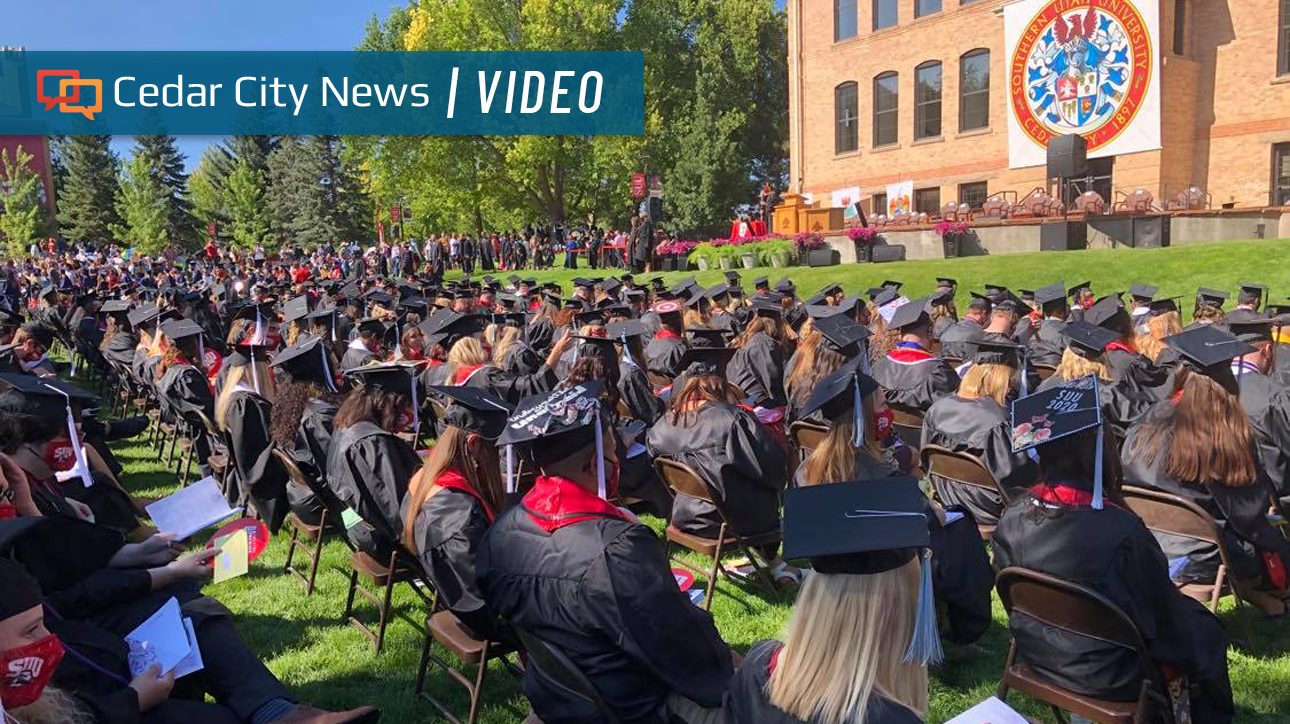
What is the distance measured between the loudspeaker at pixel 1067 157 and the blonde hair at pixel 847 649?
24354mm

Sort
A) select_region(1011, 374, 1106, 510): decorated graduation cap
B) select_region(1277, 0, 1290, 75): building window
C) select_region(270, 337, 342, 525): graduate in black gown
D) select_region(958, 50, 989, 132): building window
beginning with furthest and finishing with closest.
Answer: select_region(958, 50, 989, 132): building window → select_region(1277, 0, 1290, 75): building window → select_region(270, 337, 342, 525): graduate in black gown → select_region(1011, 374, 1106, 510): decorated graduation cap

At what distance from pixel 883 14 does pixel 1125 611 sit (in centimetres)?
3153

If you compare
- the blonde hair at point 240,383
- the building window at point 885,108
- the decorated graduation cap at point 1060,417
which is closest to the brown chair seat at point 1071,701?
the decorated graduation cap at point 1060,417

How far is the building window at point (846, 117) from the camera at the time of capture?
31531 mm

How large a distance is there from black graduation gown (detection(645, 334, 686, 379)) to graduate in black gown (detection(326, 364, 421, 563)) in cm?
417

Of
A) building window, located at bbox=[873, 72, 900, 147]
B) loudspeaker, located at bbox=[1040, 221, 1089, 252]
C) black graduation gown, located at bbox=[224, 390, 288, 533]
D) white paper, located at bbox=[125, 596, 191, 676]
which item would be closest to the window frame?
building window, located at bbox=[873, 72, 900, 147]

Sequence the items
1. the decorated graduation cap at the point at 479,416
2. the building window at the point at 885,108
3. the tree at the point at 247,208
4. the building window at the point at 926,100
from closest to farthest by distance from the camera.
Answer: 1. the decorated graduation cap at the point at 479,416
2. the building window at the point at 926,100
3. the building window at the point at 885,108
4. the tree at the point at 247,208

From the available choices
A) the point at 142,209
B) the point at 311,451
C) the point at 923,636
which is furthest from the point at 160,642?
the point at 142,209

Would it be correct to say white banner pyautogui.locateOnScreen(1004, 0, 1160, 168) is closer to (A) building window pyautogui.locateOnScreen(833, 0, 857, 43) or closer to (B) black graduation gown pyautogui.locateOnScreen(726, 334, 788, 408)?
→ (A) building window pyautogui.locateOnScreen(833, 0, 857, 43)

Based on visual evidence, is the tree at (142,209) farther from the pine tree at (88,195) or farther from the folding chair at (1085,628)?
the folding chair at (1085,628)

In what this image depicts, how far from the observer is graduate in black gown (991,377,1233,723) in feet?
9.20

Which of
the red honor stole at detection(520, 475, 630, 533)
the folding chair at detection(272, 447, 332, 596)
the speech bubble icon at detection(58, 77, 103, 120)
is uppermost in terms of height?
the speech bubble icon at detection(58, 77, 103, 120)

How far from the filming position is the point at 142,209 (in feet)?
172

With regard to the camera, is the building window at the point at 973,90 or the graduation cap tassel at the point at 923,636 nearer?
the graduation cap tassel at the point at 923,636
